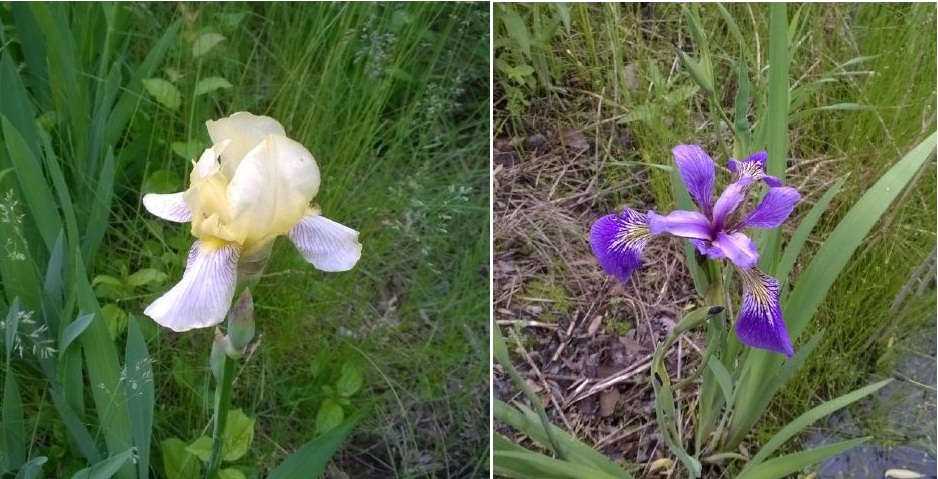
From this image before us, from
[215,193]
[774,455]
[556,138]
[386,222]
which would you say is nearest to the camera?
[215,193]

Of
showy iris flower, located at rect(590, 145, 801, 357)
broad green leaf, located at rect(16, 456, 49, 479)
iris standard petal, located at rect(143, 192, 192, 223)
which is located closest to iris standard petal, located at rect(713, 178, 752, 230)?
showy iris flower, located at rect(590, 145, 801, 357)

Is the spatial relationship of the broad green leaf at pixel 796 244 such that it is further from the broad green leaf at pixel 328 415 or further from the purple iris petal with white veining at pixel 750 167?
the broad green leaf at pixel 328 415

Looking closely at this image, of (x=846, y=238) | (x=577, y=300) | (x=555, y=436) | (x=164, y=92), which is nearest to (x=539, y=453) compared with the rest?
(x=555, y=436)

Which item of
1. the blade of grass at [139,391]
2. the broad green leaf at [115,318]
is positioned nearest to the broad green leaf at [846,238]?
the blade of grass at [139,391]

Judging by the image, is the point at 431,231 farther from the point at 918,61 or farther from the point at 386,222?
the point at 918,61

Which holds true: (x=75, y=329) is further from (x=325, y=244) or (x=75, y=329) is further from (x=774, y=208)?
(x=774, y=208)

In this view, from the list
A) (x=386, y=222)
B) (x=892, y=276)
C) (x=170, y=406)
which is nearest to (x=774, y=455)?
(x=892, y=276)

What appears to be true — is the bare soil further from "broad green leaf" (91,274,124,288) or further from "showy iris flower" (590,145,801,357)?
"broad green leaf" (91,274,124,288)
